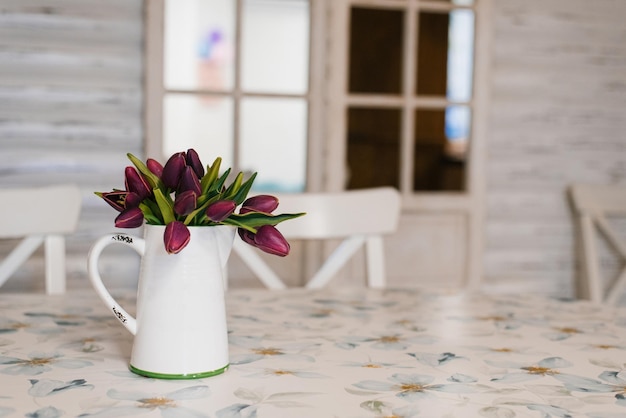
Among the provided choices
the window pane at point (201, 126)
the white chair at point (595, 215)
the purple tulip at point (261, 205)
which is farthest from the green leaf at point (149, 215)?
the white chair at point (595, 215)

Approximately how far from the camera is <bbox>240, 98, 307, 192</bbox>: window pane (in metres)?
3.26

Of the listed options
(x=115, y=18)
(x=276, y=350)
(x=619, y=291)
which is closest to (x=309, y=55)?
(x=115, y=18)

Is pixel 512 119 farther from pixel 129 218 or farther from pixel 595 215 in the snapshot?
pixel 129 218

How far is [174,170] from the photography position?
0.89m

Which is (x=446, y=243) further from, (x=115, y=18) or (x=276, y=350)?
(x=276, y=350)

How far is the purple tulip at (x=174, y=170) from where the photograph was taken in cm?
89

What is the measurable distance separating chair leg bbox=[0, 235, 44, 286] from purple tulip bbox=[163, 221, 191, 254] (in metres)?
0.84

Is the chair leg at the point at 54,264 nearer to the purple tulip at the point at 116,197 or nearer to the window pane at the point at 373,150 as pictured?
the purple tulip at the point at 116,197

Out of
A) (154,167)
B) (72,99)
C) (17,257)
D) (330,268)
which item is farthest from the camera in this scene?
(72,99)

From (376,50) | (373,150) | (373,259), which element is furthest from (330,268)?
(376,50)

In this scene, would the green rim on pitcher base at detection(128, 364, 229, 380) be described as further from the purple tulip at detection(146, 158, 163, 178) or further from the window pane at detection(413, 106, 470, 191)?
the window pane at detection(413, 106, 470, 191)

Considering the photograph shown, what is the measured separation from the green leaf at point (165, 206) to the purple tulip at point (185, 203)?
0.02 meters

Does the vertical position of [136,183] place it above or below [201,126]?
below

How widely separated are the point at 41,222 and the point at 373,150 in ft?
9.19
